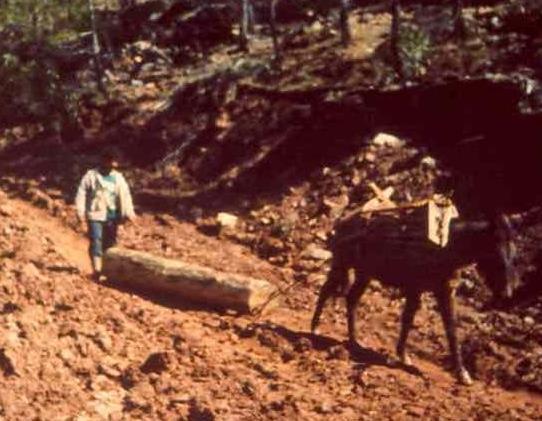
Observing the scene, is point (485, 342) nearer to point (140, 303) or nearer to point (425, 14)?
point (140, 303)

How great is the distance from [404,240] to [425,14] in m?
16.5

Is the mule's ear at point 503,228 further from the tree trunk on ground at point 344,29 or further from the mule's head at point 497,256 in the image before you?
the tree trunk on ground at point 344,29

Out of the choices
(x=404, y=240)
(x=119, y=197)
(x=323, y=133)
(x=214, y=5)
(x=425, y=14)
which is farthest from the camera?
(x=214, y=5)

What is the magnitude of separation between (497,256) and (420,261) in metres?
0.92

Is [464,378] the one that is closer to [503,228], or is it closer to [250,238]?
[503,228]

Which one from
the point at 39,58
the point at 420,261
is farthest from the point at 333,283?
the point at 39,58

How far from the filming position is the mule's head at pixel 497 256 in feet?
29.2

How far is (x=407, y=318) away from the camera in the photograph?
972 cm

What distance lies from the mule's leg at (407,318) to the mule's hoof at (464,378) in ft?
2.31

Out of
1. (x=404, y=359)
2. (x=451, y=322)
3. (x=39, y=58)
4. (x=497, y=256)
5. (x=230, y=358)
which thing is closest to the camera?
(x=497, y=256)

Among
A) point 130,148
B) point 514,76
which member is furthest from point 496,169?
point 130,148

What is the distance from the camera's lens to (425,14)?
24375mm

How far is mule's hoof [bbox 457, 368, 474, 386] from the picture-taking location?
30.5 feet

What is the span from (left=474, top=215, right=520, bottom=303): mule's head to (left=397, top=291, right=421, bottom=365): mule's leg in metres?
0.97
